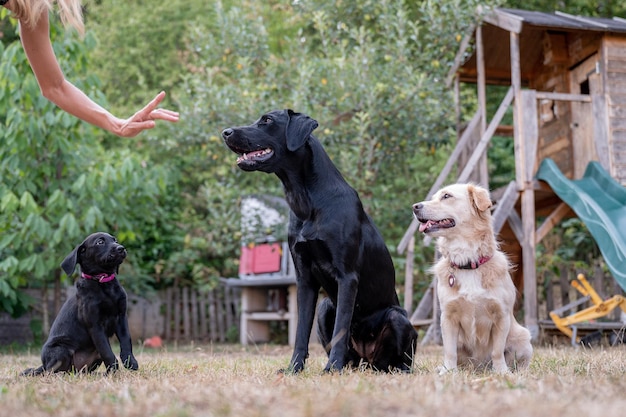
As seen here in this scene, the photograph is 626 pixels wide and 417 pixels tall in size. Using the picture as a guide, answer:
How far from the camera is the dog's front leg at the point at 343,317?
4.25m

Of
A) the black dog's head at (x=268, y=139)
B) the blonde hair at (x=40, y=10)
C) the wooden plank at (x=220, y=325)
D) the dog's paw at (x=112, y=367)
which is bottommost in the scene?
the wooden plank at (x=220, y=325)

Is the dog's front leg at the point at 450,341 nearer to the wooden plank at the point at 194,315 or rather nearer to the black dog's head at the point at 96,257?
the black dog's head at the point at 96,257

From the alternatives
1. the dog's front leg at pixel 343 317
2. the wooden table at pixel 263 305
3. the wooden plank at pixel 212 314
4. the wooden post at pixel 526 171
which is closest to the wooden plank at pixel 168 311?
the wooden plank at pixel 212 314

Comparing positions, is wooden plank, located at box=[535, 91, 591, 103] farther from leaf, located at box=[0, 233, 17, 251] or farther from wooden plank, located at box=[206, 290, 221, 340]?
wooden plank, located at box=[206, 290, 221, 340]

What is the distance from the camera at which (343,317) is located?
429 cm

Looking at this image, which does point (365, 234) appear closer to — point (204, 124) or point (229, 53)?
point (204, 124)

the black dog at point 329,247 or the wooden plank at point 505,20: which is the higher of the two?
the wooden plank at point 505,20

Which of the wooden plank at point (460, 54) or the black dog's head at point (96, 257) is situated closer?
the black dog's head at point (96, 257)

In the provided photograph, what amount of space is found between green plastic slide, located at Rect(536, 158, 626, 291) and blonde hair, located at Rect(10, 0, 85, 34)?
6.97 metres

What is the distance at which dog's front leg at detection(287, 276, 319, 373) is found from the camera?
436 centimetres

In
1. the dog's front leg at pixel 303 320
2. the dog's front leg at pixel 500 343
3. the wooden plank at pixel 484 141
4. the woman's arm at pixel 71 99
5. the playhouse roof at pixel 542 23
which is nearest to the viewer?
the woman's arm at pixel 71 99

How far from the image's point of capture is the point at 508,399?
2561 mm

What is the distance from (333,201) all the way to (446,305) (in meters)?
1.01

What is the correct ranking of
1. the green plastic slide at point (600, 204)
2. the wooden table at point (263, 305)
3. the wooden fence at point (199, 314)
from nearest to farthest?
the green plastic slide at point (600, 204) < the wooden table at point (263, 305) < the wooden fence at point (199, 314)
